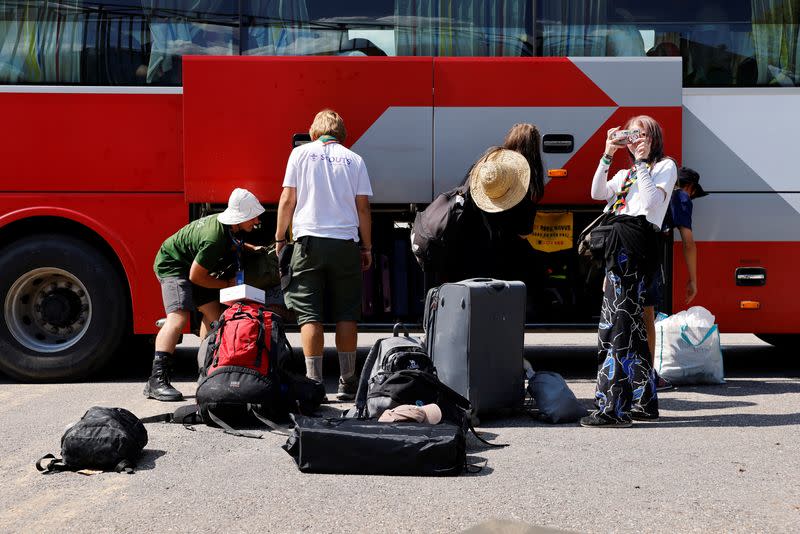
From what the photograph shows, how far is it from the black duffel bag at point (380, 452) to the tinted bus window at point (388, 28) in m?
3.74

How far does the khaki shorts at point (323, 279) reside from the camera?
6812 mm

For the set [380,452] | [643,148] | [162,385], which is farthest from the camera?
[162,385]

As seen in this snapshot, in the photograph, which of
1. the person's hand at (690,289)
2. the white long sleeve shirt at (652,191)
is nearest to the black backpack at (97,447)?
the white long sleeve shirt at (652,191)

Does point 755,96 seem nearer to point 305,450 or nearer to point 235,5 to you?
point 235,5

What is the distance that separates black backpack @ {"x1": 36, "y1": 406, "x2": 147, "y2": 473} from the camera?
4.89m

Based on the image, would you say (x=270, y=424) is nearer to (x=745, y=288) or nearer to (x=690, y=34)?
(x=745, y=288)

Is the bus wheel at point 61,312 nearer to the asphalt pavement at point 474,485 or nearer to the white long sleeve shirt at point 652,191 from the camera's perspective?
the asphalt pavement at point 474,485

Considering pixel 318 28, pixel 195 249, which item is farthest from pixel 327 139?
pixel 318 28

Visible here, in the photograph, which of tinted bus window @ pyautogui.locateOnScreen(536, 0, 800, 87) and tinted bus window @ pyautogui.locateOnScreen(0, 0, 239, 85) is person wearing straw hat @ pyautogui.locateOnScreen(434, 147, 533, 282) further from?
tinted bus window @ pyautogui.locateOnScreen(0, 0, 239, 85)

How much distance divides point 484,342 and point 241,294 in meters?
1.54

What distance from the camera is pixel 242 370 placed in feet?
19.6

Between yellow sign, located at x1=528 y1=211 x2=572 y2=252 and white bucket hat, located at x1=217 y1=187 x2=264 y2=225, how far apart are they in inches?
87.0

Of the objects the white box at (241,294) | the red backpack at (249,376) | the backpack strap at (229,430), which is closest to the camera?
the backpack strap at (229,430)

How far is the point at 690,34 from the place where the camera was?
7.92 meters
